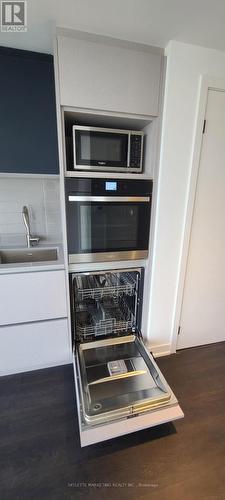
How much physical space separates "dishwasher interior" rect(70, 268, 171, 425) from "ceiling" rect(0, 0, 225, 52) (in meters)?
1.38

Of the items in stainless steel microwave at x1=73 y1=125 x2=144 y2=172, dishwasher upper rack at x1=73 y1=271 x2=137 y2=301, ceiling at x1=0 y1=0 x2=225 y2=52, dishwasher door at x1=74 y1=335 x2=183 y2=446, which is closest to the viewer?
ceiling at x1=0 y1=0 x2=225 y2=52

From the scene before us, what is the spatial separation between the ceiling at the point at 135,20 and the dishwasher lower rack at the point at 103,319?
174 centimetres

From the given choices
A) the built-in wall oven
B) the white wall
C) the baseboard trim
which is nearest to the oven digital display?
the built-in wall oven

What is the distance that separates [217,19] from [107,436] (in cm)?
215

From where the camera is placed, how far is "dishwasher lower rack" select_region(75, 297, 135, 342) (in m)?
1.70

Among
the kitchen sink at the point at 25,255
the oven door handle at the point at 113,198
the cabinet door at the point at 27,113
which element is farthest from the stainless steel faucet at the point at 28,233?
the oven door handle at the point at 113,198

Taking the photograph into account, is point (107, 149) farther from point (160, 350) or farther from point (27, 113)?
point (160, 350)

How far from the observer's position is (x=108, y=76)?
1.18m

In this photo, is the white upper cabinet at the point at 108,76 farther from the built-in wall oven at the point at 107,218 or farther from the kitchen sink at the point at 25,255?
the kitchen sink at the point at 25,255

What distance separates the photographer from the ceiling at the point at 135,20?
98 cm

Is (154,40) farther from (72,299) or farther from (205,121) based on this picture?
(72,299)

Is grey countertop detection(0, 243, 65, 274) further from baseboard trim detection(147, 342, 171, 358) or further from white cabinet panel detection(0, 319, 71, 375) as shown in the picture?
baseboard trim detection(147, 342, 171, 358)

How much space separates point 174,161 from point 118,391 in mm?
1472

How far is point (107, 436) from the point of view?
1070 millimetres
